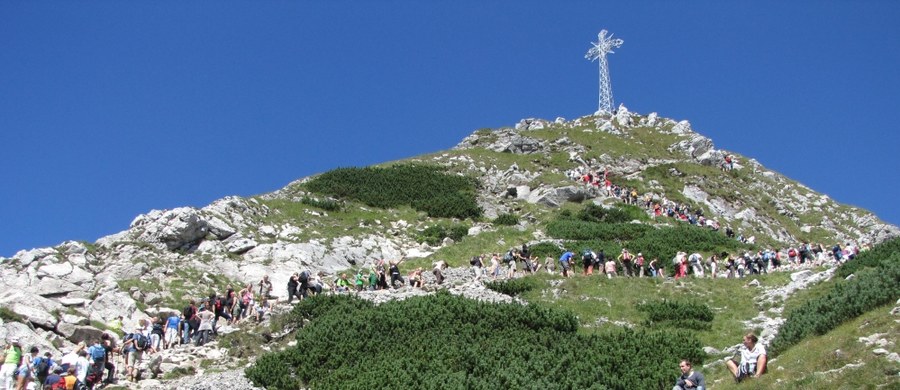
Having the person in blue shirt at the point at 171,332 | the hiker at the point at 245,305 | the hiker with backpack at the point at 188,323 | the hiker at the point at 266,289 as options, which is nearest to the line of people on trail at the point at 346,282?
the hiker at the point at 266,289

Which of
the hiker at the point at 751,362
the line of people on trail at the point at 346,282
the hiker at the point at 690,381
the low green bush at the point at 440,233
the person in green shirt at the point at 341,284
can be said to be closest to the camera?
the hiker at the point at 690,381

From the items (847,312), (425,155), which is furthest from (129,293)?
(425,155)

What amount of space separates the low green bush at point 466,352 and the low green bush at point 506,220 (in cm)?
2424

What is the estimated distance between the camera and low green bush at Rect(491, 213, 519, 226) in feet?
160

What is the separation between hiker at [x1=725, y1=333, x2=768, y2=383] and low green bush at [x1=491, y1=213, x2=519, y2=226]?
3315cm

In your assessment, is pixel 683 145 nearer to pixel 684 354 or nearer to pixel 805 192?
pixel 805 192

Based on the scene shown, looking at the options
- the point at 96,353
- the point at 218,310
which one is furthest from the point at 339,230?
the point at 96,353

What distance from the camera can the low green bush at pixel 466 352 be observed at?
1761 centimetres

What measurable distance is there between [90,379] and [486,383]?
10881 millimetres

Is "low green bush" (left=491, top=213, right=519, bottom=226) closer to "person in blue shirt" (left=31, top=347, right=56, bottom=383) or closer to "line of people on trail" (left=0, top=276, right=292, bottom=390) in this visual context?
"line of people on trail" (left=0, top=276, right=292, bottom=390)

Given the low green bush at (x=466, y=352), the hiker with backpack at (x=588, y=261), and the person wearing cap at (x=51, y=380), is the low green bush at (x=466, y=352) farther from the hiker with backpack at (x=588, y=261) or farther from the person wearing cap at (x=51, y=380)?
the hiker with backpack at (x=588, y=261)

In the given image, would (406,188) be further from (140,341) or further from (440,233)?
(140,341)

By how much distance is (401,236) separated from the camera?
45281 millimetres

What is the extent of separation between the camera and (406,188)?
56.5 meters
